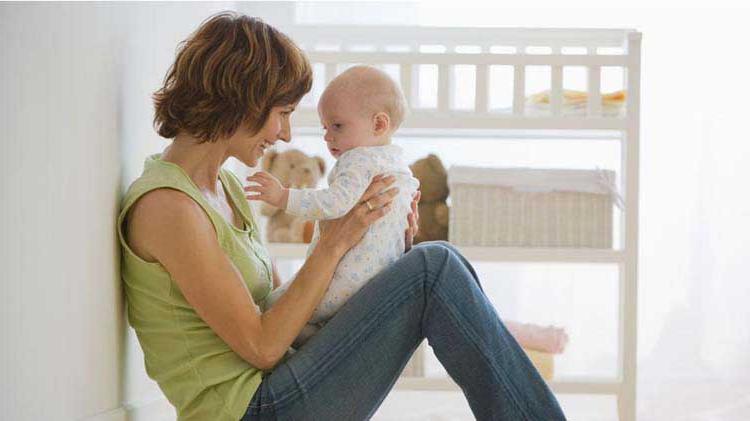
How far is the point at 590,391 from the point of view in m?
2.64

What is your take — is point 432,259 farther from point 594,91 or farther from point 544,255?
point 594,91

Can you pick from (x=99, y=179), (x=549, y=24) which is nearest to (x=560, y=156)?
(x=549, y=24)

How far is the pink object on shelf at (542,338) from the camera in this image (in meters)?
2.63

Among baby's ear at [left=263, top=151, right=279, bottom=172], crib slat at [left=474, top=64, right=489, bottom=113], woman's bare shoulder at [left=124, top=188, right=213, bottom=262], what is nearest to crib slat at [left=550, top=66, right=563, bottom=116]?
crib slat at [left=474, top=64, right=489, bottom=113]

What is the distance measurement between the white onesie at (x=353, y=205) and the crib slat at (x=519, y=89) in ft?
2.99

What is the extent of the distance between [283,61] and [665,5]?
82.9 inches

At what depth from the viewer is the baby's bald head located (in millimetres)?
1799

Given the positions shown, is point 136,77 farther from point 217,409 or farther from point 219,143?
point 217,409

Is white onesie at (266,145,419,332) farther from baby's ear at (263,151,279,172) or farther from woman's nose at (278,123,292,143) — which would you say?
baby's ear at (263,151,279,172)

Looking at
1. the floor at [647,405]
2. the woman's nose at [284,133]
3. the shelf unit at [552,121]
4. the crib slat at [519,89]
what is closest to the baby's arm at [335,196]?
the woman's nose at [284,133]

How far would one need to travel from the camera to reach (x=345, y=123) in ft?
5.92

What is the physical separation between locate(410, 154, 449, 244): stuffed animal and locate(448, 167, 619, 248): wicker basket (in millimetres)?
56

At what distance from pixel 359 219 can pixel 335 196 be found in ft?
0.21

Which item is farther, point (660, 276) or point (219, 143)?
point (660, 276)
